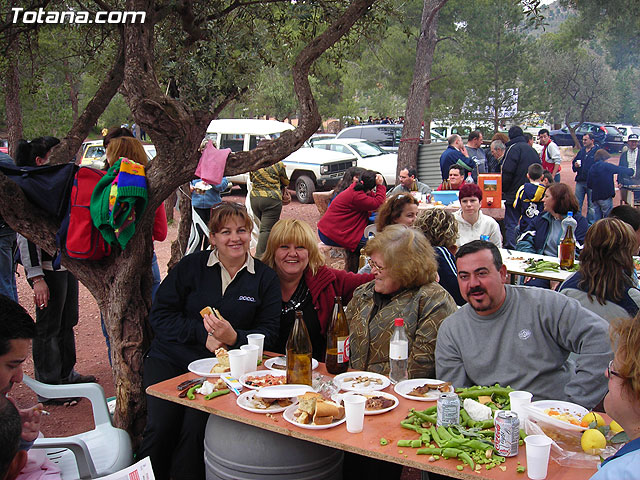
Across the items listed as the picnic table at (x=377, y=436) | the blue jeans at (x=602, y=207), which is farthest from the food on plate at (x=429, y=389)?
the blue jeans at (x=602, y=207)

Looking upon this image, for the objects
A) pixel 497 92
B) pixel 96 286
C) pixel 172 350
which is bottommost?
pixel 172 350

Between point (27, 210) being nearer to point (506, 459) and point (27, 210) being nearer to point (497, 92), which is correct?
point (506, 459)

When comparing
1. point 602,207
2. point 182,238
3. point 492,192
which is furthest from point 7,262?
point 602,207

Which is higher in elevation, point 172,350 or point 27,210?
point 27,210

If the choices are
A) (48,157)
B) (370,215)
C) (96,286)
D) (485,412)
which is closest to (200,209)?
(370,215)

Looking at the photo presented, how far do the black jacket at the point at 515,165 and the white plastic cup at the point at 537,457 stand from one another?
29.3ft

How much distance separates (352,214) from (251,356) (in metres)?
4.76

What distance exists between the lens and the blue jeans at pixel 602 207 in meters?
12.2

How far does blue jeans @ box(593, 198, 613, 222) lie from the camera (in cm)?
1220

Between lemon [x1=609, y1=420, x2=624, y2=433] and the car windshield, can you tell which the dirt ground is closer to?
lemon [x1=609, y1=420, x2=624, y2=433]

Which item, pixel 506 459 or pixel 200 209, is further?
pixel 200 209

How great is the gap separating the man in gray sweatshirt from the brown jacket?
17cm

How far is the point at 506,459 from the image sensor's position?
8.16 ft

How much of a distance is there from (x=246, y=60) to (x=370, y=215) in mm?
2926
